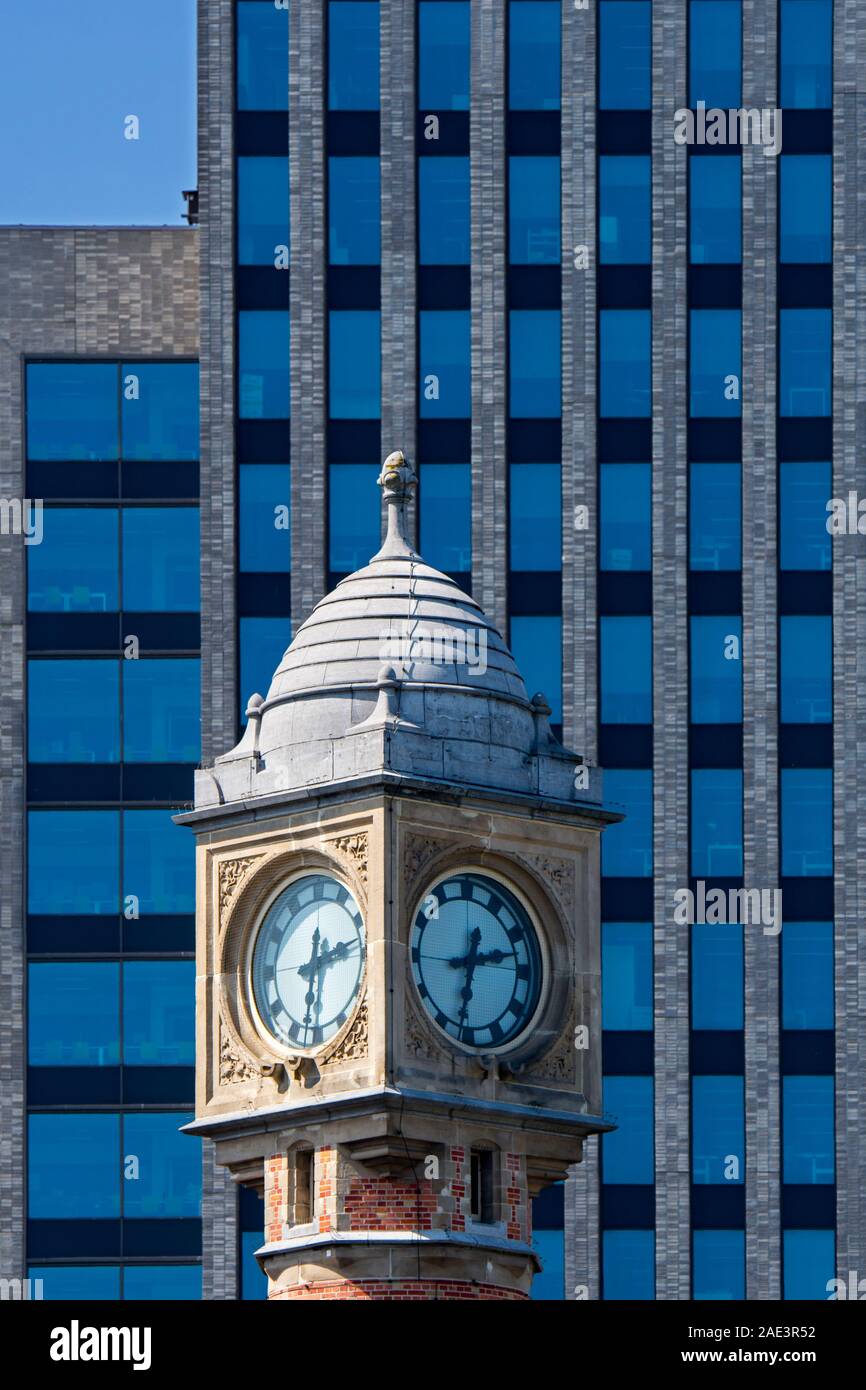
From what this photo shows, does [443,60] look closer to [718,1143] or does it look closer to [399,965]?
[718,1143]

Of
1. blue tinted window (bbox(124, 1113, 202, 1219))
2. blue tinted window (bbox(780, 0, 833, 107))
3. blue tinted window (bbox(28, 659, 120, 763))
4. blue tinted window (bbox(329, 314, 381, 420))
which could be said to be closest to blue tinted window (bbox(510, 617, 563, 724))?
blue tinted window (bbox(329, 314, 381, 420))

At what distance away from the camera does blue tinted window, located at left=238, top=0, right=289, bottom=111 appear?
3755 inches

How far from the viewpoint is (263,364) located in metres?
94.6

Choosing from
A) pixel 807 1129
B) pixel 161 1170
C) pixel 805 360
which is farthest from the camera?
pixel 805 360

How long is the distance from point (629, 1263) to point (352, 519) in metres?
17.5

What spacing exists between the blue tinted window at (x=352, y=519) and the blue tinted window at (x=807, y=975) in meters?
12.5

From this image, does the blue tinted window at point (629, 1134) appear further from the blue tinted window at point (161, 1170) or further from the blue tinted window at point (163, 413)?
the blue tinted window at point (163, 413)

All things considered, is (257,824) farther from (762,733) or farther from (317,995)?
(762,733)

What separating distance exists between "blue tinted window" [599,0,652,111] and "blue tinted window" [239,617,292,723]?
45.0 ft

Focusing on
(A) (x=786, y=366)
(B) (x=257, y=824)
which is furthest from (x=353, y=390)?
(B) (x=257, y=824)

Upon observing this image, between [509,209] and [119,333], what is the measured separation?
927cm

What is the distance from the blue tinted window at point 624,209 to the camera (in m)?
94.3

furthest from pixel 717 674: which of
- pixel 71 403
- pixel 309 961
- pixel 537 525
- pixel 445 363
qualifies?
pixel 309 961

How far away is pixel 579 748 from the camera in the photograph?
91125 mm
